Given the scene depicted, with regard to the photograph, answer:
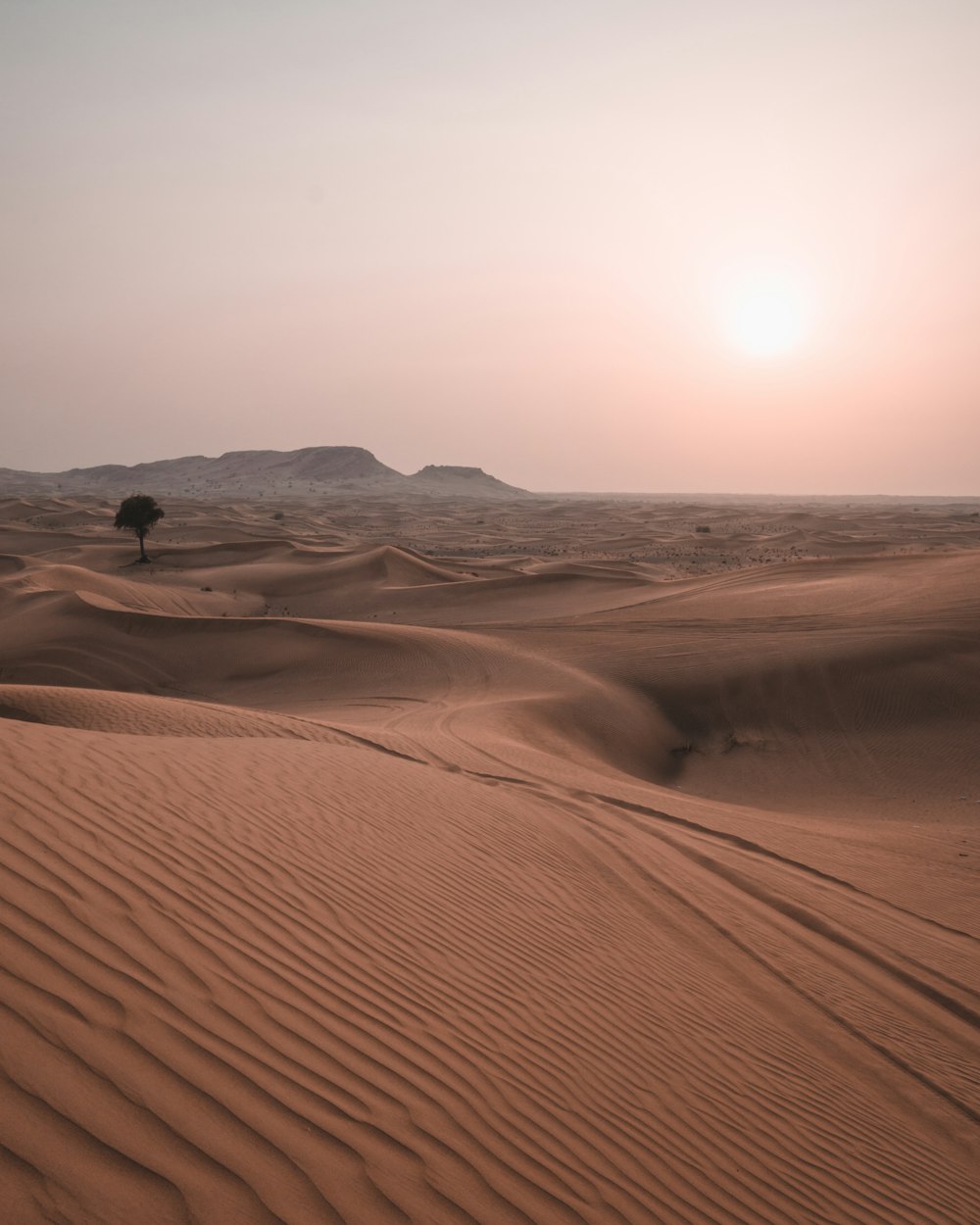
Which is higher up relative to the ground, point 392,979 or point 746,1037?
point 392,979

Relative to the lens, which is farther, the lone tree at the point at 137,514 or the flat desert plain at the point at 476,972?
the lone tree at the point at 137,514

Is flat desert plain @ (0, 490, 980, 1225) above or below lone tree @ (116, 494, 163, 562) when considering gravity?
below

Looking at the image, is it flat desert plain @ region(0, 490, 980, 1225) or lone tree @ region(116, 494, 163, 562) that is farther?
lone tree @ region(116, 494, 163, 562)

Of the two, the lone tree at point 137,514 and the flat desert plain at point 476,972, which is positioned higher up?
the lone tree at point 137,514

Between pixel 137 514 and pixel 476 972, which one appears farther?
pixel 137 514

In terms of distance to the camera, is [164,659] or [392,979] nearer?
[392,979]

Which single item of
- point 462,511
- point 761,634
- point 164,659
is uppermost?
point 462,511

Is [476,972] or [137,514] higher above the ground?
[137,514]

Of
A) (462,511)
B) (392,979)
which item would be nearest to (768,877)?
(392,979)

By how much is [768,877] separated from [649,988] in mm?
3216

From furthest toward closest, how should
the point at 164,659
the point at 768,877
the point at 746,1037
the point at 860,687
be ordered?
1. the point at 164,659
2. the point at 860,687
3. the point at 768,877
4. the point at 746,1037

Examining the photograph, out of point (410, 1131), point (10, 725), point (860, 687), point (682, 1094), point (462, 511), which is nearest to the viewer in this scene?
point (410, 1131)

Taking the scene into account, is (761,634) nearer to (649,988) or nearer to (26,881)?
(649,988)

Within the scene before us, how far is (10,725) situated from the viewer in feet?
21.6
